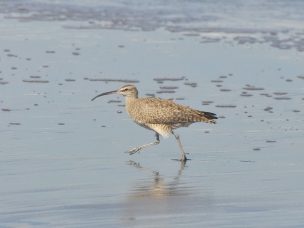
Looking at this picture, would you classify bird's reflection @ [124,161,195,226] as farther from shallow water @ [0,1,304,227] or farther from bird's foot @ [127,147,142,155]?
bird's foot @ [127,147,142,155]

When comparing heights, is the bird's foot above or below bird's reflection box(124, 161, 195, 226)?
below

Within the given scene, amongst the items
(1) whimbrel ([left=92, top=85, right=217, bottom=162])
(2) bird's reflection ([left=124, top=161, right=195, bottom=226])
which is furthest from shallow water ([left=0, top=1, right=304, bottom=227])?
(1) whimbrel ([left=92, top=85, right=217, bottom=162])

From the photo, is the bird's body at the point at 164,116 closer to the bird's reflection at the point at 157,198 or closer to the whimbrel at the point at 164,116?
the whimbrel at the point at 164,116

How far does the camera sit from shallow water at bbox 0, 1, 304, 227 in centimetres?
1008

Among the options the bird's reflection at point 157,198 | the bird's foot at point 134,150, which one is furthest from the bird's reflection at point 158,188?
the bird's foot at point 134,150

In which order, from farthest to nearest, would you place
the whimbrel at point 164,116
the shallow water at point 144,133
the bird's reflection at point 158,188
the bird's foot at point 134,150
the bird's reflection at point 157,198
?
the whimbrel at point 164,116, the bird's foot at point 134,150, the bird's reflection at point 158,188, the shallow water at point 144,133, the bird's reflection at point 157,198

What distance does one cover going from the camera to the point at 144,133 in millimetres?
14586

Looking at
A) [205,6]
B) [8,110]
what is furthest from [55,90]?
[205,6]

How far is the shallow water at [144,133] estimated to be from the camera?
10078 mm

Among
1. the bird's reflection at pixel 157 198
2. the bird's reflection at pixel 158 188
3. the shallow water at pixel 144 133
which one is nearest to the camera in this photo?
the bird's reflection at pixel 157 198

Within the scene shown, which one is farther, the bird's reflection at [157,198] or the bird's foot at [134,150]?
the bird's foot at [134,150]

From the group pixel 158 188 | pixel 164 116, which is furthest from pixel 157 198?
pixel 164 116

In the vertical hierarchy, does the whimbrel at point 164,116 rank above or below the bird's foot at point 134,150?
above

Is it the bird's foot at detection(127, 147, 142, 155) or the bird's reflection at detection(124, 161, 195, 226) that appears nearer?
the bird's reflection at detection(124, 161, 195, 226)
